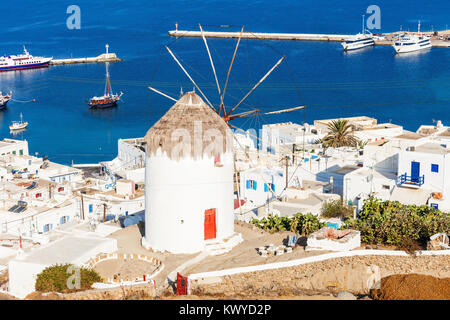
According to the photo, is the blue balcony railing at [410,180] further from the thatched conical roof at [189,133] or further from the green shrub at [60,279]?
the green shrub at [60,279]

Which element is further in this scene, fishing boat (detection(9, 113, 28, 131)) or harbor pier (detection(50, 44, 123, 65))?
harbor pier (detection(50, 44, 123, 65))

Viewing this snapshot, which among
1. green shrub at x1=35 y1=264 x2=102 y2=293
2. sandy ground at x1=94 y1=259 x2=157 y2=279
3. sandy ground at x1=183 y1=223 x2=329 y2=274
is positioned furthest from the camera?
sandy ground at x1=94 y1=259 x2=157 y2=279

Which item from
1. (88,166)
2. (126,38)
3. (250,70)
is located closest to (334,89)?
(250,70)

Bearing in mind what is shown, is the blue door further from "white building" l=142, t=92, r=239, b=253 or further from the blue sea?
the blue sea

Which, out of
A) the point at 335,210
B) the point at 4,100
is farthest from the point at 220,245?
the point at 4,100

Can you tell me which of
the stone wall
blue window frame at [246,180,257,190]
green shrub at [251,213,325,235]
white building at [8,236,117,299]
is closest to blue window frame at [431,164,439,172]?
green shrub at [251,213,325,235]

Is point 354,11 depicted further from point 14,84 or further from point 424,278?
point 424,278

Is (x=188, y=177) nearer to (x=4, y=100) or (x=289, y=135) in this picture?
(x=289, y=135)
